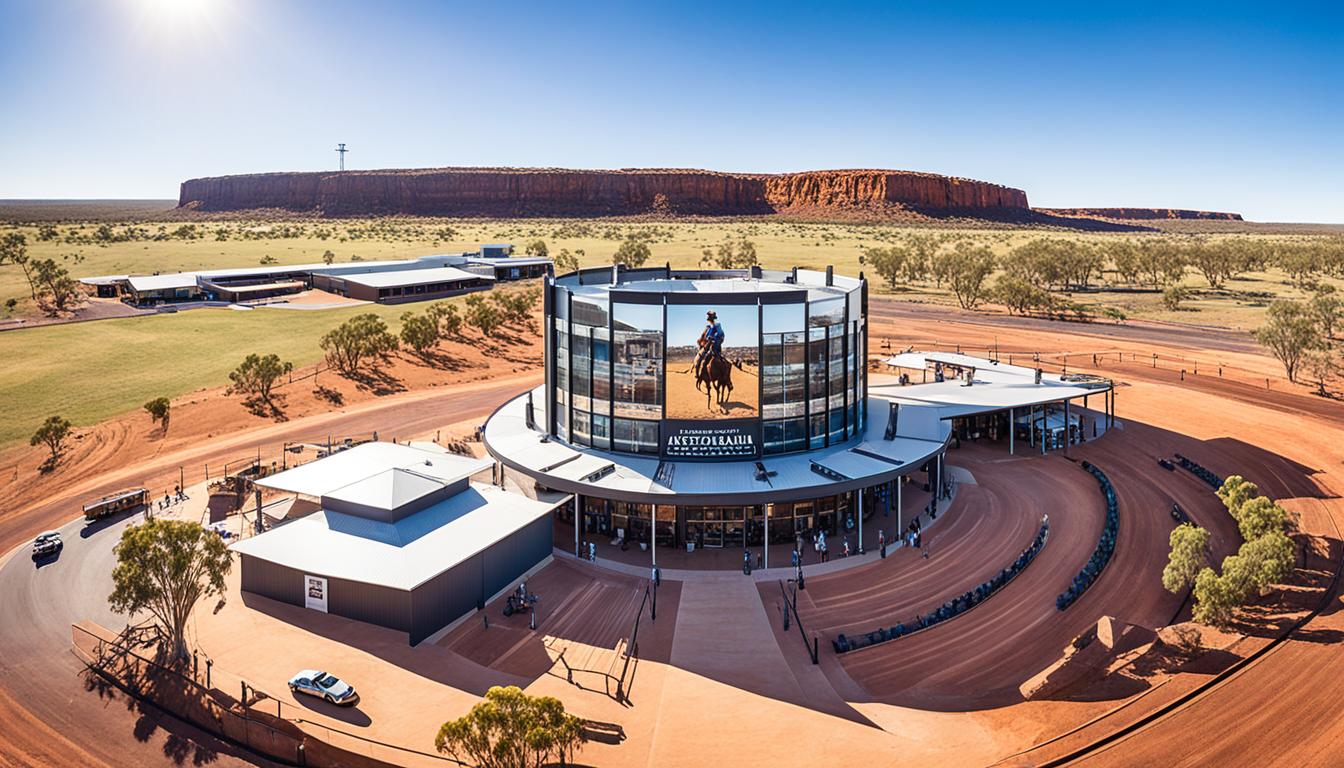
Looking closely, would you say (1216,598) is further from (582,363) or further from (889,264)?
(889,264)

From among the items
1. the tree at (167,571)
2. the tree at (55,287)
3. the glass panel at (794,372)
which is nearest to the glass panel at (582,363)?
the glass panel at (794,372)

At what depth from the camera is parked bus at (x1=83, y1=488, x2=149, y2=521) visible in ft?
149

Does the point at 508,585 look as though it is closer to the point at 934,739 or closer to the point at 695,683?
the point at 695,683

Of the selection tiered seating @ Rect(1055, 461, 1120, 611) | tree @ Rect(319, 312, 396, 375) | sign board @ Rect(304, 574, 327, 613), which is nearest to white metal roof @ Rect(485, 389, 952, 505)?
tiered seating @ Rect(1055, 461, 1120, 611)

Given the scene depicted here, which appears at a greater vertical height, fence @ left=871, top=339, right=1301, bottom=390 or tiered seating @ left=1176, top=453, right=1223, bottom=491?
fence @ left=871, top=339, right=1301, bottom=390

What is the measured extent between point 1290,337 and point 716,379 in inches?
2643

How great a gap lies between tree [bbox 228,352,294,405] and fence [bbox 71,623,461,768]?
39.9 metres

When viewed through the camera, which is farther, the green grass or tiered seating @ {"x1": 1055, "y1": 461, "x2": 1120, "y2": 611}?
the green grass

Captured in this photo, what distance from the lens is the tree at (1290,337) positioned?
2943 inches

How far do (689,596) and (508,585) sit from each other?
8905 millimetres

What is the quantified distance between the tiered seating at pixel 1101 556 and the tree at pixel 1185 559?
11.1ft

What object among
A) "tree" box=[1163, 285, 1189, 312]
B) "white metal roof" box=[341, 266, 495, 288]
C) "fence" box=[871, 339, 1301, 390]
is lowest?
"fence" box=[871, 339, 1301, 390]

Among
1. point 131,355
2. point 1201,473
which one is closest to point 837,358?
point 1201,473

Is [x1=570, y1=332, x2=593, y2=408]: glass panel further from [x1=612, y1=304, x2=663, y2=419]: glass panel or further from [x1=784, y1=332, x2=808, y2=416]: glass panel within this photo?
[x1=784, y1=332, x2=808, y2=416]: glass panel
